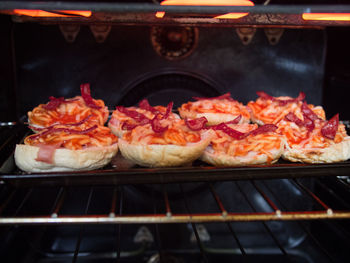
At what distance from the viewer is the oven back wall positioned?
10.2ft

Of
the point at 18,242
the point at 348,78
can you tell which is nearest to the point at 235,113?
the point at 348,78

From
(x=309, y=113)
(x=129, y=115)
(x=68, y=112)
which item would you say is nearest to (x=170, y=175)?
(x=129, y=115)

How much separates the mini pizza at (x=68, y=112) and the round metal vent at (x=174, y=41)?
793mm

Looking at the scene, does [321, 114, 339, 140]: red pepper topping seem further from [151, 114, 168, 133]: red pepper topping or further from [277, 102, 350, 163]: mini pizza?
[151, 114, 168, 133]: red pepper topping

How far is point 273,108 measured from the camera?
3016mm

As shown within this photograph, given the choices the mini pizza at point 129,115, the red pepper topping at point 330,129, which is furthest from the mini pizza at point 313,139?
the mini pizza at point 129,115

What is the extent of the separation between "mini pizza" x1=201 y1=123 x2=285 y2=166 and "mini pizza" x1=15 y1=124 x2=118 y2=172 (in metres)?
0.71

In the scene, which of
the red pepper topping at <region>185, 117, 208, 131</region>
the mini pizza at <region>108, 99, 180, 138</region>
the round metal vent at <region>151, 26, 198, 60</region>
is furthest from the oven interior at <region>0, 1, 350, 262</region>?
the red pepper topping at <region>185, 117, 208, 131</region>

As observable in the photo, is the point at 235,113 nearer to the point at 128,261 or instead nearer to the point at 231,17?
the point at 231,17

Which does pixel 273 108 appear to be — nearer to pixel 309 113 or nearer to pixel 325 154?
pixel 309 113

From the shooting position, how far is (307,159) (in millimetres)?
2420

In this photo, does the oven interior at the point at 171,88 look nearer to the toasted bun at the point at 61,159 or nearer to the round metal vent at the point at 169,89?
the round metal vent at the point at 169,89

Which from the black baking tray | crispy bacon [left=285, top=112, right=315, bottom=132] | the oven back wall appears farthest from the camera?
the oven back wall

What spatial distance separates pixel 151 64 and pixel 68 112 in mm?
918
